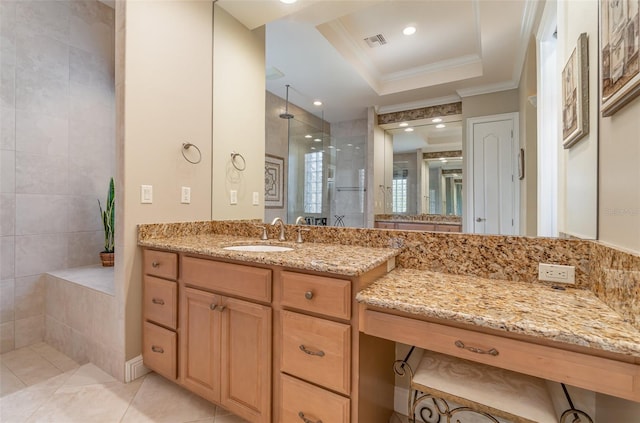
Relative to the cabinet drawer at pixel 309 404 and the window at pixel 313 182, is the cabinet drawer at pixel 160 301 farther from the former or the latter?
the window at pixel 313 182

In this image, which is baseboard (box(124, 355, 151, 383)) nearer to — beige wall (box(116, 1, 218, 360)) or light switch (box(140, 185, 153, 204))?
beige wall (box(116, 1, 218, 360))

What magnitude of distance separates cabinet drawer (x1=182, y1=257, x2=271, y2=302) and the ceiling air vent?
1448 mm

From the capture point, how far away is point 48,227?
2.41 metres

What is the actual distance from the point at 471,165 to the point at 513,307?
2.42 feet

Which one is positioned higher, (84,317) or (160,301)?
(160,301)

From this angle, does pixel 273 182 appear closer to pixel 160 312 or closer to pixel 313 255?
pixel 313 255

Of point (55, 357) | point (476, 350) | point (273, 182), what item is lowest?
point (55, 357)

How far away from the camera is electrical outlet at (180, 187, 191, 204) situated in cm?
207

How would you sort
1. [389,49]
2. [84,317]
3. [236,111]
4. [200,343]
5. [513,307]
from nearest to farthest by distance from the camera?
[513,307] < [200,343] < [389,49] < [84,317] < [236,111]

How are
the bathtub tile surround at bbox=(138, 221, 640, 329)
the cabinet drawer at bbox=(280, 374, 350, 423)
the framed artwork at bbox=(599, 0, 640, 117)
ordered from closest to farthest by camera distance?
the framed artwork at bbox=(599, 0, 640, 117)
the bathtub tile surround at bbox=(138, 221, 640, 329)
the cabinet drawer at bbox=(280, 374, 350, 423)

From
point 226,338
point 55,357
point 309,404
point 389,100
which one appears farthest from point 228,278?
point 55,357


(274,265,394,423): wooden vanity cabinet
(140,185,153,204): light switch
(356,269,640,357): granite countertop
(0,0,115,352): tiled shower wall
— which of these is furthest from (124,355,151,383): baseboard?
(356,269,640,357): granite countertop

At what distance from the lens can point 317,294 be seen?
119cm

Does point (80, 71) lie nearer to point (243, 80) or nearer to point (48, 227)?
point (48, 227)
